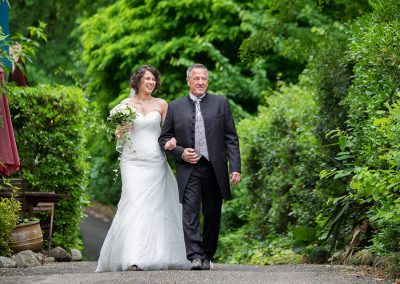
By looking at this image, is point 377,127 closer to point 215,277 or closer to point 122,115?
point 215,277

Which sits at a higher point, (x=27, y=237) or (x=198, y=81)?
(x=198, y=81)

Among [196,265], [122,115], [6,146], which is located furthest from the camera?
[6,146]

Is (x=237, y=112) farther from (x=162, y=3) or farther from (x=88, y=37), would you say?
(x=88, y=37)

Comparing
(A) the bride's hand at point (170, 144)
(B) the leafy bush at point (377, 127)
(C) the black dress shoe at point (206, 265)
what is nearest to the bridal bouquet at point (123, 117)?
(A) the bride's hand at point (170, 144)

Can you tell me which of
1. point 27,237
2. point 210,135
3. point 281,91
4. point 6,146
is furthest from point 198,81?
point 281,91

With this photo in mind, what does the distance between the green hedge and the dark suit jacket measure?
13.8 feet

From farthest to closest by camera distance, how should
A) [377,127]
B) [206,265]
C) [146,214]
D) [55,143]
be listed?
[55,143] → [146,214] → [206,265] → [377,127]

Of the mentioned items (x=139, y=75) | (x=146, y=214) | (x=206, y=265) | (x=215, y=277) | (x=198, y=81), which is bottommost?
(x=206, y=265)

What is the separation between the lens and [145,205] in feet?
38.4

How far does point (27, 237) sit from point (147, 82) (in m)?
3.03

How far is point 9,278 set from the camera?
32.1 feet

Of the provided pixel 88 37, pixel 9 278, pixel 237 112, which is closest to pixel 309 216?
pixel 9 278

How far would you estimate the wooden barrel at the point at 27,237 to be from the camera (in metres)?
13.5

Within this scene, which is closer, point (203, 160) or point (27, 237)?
point (203, 160)
